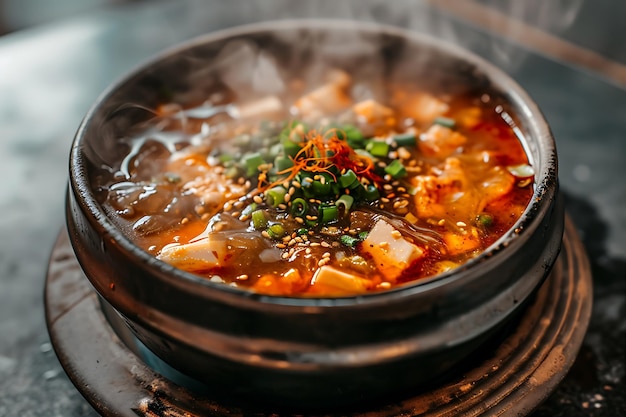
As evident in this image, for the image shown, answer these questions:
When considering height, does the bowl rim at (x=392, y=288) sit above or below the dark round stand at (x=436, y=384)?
above

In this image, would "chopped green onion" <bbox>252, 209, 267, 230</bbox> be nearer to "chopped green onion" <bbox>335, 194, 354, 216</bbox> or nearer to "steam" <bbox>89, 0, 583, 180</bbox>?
"chopped green onion" <bbox>335, 194, 354, 216</bbox>

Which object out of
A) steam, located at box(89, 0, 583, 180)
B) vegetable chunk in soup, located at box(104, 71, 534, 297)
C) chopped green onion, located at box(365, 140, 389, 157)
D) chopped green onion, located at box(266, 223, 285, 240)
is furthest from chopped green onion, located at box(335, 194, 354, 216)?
steam, located at box(89, 0, 583, 180)

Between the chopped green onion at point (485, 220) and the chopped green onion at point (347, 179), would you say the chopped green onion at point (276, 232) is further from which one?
the chopped green onion at point (485, 220)

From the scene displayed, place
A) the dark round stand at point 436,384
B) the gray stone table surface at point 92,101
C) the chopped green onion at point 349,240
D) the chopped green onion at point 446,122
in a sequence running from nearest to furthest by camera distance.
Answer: the dark round stand at point 436,384 < the chopped green onion at point 349,240 < the gray stone table surface at point 92,101 < the chopped green onion at point 446,122

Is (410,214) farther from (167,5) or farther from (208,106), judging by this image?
(167,5)

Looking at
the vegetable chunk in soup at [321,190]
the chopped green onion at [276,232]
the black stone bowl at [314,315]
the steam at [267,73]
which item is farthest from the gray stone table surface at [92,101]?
the chopped green onion at [276,232]

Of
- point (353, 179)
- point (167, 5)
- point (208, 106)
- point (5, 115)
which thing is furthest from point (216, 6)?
point (353, 179)
